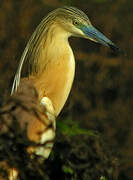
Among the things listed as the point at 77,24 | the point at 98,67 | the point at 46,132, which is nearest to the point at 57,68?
the point at 77,24

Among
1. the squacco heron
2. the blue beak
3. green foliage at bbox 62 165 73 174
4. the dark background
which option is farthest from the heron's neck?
the dark background

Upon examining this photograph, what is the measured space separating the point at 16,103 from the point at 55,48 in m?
0.96

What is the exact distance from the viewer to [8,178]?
276cm

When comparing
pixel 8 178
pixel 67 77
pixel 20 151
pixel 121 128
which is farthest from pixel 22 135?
pixel 121 128

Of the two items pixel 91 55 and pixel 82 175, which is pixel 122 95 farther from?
pixel 82 175

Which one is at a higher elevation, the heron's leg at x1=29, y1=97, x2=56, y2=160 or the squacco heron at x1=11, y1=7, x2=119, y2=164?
the squacco heron at x1=11, y1=7, x2=119, y2=164

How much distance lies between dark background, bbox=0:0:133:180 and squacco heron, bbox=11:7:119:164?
2075mm

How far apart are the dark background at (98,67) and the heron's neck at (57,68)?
2.10 m

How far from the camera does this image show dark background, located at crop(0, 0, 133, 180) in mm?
5688

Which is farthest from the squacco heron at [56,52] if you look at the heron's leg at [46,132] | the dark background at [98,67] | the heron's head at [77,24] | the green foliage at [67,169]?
the dark background at [98,67]

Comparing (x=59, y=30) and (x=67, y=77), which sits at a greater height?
(x=59, y=30)

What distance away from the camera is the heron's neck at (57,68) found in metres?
3.25

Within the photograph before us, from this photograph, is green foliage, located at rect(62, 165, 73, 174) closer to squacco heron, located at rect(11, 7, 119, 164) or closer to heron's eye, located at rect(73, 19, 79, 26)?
squacco heron, located at rect(11, 7, 119, 164)

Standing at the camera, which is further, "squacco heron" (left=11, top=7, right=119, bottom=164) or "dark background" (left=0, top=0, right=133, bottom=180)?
"dark background" (left=0, top=0, right=133, bottom=180)
